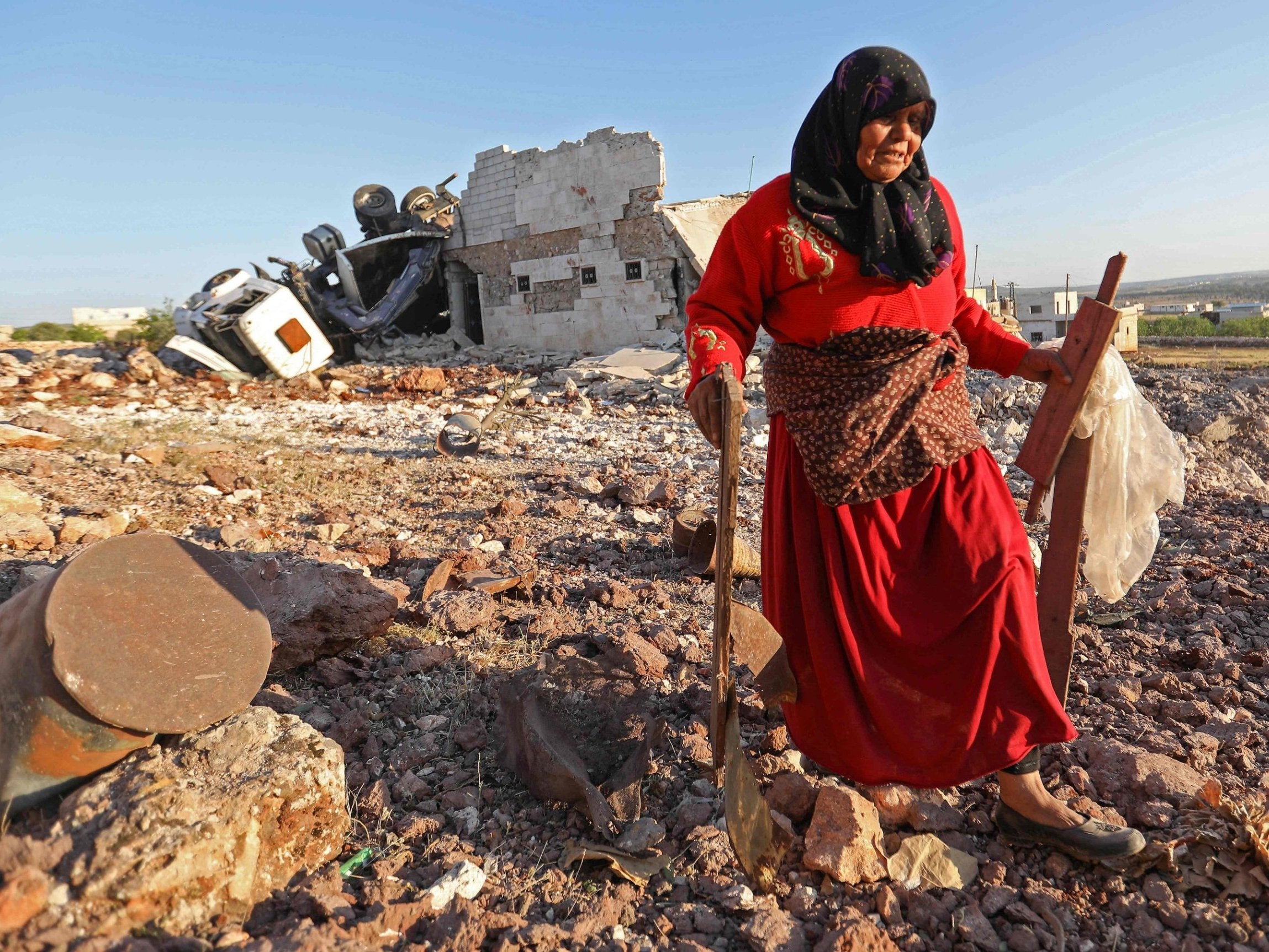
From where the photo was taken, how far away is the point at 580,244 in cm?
1442

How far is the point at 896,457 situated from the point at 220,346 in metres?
11.7

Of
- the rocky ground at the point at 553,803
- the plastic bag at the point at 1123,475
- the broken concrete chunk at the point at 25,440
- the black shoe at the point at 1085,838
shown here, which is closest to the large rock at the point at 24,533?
the rocky ground at the point at 553,803

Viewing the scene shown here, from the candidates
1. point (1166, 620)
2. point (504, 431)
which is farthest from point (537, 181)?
point (1166, 620)

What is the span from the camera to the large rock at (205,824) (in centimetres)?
142

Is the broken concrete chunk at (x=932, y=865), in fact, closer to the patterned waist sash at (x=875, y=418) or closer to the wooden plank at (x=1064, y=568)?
the wooden plank at (x=1064, y=568)

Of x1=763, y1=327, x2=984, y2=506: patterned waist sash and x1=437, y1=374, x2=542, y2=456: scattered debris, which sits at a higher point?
x1=763, y1=327, x2=984, y2=506: patterned waist sash

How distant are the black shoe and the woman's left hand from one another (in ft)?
3.54

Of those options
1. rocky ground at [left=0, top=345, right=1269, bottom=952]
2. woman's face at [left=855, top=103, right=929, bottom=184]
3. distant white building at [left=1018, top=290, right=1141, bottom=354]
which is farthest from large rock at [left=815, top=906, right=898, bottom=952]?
distant white building at [left=1018, top=290, right=1141, bottom=354]

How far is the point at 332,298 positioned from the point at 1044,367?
49.0ft

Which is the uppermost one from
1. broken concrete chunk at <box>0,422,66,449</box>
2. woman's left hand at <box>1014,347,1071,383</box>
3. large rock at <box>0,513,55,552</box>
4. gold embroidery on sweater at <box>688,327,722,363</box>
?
gold embroidery on sweater at <box>688,327,722,363</box>

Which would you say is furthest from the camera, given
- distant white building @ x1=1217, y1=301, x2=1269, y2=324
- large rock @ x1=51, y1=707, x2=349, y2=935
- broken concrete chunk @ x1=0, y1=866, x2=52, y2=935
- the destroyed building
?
distant white building @ x1=1217, y1=301, x2=1269, y2=324

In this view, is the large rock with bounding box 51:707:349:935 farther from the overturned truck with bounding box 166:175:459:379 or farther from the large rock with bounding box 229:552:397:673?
the overturned truck with bounding box 166:175:459:379

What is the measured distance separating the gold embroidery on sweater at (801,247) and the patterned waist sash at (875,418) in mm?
165

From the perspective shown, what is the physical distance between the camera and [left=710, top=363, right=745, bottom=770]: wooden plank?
1.71 metres
